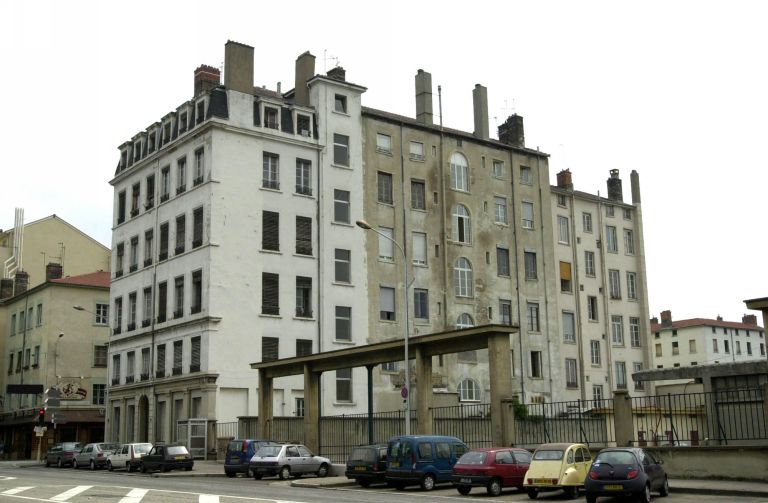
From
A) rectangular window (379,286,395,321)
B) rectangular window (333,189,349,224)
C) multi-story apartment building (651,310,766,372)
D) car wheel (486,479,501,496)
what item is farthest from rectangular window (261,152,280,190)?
multi-story apartment building (651,310,766,372)

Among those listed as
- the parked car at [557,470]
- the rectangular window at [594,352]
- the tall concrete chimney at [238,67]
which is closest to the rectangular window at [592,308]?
the rectangular window at [594,352]

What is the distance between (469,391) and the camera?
57.8 metres

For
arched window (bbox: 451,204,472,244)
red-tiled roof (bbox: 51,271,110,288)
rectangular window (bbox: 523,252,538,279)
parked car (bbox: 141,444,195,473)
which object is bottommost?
parked car (bbox: 141,444,195,473)

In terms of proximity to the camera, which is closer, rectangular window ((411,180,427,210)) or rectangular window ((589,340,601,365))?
rectangular window ((411,180,427,210))

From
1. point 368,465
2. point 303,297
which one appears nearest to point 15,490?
point 368,465

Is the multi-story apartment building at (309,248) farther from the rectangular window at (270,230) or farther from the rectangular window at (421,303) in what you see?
the rectangular window at (421,303)

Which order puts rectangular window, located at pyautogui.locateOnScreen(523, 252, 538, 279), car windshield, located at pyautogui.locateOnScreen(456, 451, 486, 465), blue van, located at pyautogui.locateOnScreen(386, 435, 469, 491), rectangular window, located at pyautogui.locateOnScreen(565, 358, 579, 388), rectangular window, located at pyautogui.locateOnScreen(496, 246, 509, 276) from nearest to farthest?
car windshield, located at pyautogui.locateOnScreen(456, 451, 486, 465) → blue van, located at pyautogui.locateOnScreen(386, 435, 469, 491) → rectangular window, located at pyautogui.locateOnScreen(496, 246, 509, 276) → rectangular window, located at pyautogui.locateOnScreen(523, 252, 538, 279) → rectangular window, located at pyautogui.locateOnScreen(565, 358, 579, 388)

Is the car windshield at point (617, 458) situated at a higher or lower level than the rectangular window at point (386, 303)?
lower

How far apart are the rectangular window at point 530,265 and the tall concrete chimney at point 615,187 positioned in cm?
1266

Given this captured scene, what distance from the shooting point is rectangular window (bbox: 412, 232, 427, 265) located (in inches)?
2266

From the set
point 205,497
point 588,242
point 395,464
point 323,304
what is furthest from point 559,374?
point 205,497

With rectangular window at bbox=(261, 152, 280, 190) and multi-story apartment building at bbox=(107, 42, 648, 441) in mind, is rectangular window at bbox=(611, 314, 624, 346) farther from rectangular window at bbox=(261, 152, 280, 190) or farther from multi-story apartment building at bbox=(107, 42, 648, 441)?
rectangular window at bbox=(261, 152, 280, 190)

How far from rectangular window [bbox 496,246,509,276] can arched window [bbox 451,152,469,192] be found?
15.6ft

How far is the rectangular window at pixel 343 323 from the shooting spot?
5375 cm
